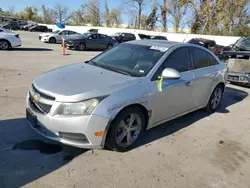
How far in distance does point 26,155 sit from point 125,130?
4.57 ft

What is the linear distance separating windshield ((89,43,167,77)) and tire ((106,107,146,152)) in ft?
2.09

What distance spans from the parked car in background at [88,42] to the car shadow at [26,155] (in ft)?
50.8

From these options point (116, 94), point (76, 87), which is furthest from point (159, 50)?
point (76, 87)

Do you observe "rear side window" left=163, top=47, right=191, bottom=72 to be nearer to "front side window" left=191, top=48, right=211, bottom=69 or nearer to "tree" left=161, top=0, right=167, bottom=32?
"front side window" left=191, top=48, right=211, bottom=69

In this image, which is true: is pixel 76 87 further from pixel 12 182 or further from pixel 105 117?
pixel 12 182

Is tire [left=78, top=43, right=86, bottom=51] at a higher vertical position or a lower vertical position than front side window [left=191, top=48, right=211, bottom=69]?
lower

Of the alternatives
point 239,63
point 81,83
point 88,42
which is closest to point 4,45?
point 88,42

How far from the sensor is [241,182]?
3.16 meters

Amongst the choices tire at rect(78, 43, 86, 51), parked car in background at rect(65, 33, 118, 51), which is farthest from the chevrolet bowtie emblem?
tire at rect(78, 43, 86, 51)

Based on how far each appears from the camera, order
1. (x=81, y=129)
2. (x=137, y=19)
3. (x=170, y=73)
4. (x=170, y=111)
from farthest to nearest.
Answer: (x=137, y=19) → (x=170, y=111) → (x=170, y=73) → (x=81, y=129)

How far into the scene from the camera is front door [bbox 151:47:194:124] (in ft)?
12.8

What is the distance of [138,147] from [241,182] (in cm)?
146

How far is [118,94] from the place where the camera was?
328 centimetres

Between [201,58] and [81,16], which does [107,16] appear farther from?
[201,58]
